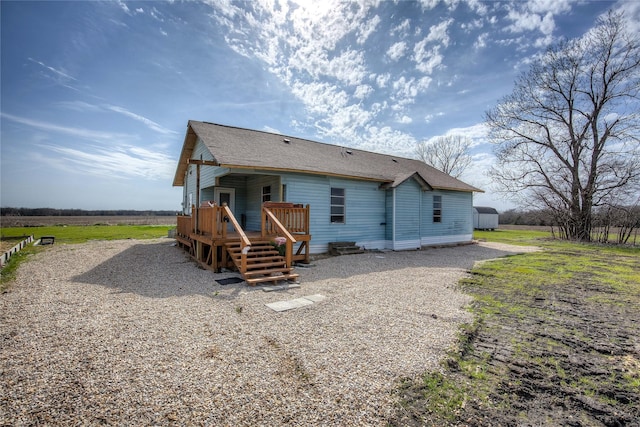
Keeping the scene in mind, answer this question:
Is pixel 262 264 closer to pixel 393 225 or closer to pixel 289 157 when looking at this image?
pixel 289 157

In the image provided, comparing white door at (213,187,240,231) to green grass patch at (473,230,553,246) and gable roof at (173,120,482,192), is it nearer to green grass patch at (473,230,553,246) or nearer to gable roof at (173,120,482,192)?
gable roof at (173,120,482,192)

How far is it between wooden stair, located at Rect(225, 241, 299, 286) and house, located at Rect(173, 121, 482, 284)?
1.97 feet

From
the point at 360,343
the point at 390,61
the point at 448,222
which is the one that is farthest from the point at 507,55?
the point at 360,343

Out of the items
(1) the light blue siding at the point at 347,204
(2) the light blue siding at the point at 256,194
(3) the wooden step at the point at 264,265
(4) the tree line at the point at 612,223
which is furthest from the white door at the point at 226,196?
(4) the tree line at the point at 612,223

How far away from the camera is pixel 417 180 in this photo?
13844 mm

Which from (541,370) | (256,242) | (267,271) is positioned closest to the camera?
(541,370)

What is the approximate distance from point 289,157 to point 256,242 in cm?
447

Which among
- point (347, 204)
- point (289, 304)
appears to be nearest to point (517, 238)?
point (347, 204)

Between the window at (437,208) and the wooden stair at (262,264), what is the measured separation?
1074 cm

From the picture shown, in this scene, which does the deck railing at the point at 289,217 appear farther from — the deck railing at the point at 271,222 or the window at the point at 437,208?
the window at the point at 437,208

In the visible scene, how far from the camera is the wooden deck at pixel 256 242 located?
7.49 meters

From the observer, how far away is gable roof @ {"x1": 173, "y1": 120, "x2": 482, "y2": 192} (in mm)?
10002

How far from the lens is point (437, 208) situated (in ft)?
52.0

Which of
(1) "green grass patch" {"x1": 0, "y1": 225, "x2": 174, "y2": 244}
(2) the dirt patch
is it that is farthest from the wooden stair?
(1) "green grass patch" {"x1": 0, "y1": 225, "x2": 174, "y2": 244}
